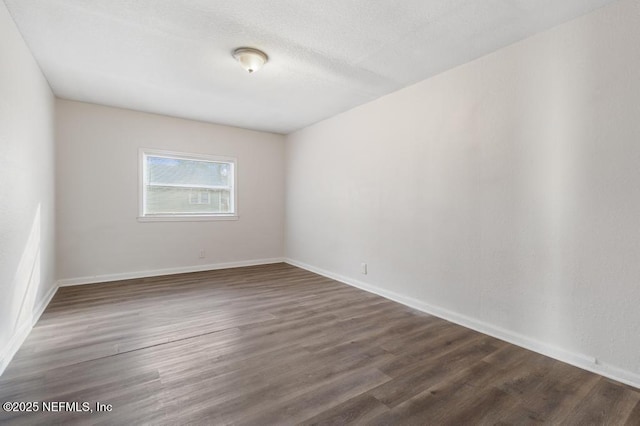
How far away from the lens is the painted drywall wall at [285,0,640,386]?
77.4 inches

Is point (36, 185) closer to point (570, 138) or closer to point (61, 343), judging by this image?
point (61, 343)

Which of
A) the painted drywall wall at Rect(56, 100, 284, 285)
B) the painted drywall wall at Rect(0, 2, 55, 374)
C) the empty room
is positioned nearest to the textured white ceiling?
the empty room

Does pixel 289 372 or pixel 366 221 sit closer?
pixel 289 372

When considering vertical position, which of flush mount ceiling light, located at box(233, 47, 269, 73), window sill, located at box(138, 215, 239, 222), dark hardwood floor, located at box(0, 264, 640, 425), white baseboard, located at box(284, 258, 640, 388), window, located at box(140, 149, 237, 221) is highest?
flush mount ceiling light, located at box(233, 47, 269, 73)

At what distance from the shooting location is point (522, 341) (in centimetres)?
241

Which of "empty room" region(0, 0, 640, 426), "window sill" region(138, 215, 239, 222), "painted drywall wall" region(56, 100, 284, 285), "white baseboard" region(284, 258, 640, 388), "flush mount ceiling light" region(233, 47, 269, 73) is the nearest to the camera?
"empty room" region(0, 0, 640, 426)

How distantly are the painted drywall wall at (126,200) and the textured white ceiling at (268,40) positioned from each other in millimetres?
652

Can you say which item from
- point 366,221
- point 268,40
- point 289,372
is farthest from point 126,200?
point 289,372

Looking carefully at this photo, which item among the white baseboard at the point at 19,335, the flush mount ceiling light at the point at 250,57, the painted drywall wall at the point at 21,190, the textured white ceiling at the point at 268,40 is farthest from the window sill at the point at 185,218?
the flush mount ceiling light at the point at 250,57

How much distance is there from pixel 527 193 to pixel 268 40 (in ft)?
8.03

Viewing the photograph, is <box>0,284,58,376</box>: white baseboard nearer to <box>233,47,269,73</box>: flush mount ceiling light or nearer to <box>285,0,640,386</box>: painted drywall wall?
<box>233,47,269,73</box>: flush mount ceiling light

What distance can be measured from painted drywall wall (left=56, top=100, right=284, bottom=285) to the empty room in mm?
36

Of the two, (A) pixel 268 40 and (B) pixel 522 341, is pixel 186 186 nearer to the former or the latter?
(A) pixel 268 40

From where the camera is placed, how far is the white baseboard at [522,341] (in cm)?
196
